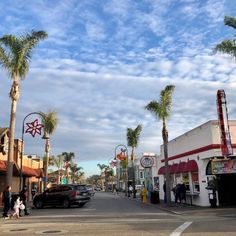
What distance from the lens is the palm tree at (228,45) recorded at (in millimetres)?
23250

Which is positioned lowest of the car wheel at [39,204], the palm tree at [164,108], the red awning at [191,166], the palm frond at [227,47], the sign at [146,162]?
the car wheel at [39,204]

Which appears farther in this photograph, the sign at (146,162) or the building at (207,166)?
the sign at (146,162)

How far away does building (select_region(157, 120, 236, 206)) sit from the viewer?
25188 millimetres

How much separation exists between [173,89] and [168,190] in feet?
24.8

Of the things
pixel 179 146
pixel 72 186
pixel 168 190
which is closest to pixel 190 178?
pixel 168 190

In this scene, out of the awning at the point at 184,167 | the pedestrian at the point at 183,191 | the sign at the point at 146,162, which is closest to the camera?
the awning at the point at 184,167

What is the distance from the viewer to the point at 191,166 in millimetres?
28469

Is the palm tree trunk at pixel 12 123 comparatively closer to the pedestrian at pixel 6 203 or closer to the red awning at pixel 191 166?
the pedestrian at pixel 6 203

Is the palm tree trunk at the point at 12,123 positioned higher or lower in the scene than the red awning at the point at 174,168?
higher

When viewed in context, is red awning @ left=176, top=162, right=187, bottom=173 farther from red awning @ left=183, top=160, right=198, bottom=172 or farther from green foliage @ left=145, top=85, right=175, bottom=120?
green foliage @ left=145, top=85, right=175, bottom=120

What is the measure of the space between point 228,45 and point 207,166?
806cm

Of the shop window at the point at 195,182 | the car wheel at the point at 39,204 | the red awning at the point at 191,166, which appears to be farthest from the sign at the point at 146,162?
the car wheel at the point at 39,204

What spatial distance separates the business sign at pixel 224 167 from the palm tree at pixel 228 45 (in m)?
6.67

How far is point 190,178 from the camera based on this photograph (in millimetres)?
29688
